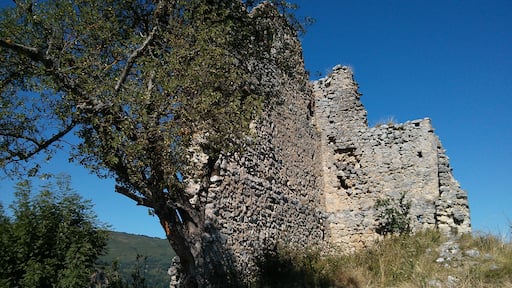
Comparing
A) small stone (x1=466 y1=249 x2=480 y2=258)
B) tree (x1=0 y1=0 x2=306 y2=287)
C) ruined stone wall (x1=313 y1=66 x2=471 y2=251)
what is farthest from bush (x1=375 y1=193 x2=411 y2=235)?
tree (x1=0 y1=0 x2=306 y2=287)

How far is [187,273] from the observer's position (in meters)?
8.38

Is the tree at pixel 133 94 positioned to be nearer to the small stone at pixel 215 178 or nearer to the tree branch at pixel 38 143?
the tree branch at pixel 38 143

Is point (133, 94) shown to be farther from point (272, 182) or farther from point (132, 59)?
point (272, 182)

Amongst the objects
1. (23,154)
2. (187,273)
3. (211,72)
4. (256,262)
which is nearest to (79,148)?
(23,154)

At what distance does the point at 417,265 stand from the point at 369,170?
6118mm

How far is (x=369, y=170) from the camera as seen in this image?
17.1m

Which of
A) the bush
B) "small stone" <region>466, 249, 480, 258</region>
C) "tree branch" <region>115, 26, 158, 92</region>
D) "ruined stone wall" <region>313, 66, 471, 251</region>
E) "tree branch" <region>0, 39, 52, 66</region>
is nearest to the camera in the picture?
"tree branch" <region>0, 39, 52, 66</region>

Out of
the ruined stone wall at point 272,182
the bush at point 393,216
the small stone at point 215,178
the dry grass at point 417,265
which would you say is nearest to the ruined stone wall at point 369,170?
the bush at point 393,216

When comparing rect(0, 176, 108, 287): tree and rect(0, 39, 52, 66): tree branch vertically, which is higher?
rect(0, 39, 52, 66): tree branch

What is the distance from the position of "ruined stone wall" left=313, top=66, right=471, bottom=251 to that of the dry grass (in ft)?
5.38

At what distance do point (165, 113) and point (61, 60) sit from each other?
72.7 inches

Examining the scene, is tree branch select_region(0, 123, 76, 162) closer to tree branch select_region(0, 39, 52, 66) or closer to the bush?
tree branch select_region(0, 39, 52, 66)

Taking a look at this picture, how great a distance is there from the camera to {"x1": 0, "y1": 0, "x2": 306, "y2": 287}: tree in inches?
273

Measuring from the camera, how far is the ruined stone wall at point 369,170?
618 inches
